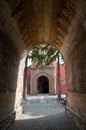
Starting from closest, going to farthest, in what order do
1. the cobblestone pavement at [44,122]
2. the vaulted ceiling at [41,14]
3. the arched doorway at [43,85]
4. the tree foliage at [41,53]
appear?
the vaulted ceiling at [41,14]
the cobblestone pavement at [44,122]
the tree foliage at [41,53]
the arched doorway at [43,85]

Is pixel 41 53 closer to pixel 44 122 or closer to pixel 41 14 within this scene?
pixel 44 122

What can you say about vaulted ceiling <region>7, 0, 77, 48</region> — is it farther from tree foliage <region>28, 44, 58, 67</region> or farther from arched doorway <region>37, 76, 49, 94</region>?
arched doorway <region>37, 76, 49, 94</region>

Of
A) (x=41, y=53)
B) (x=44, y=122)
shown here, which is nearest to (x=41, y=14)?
(x=44, y=122)

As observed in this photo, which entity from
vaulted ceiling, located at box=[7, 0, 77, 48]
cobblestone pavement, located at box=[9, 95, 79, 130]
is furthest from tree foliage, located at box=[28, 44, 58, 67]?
vaulted ceiling, located at box=[7, 0, 77, 48]

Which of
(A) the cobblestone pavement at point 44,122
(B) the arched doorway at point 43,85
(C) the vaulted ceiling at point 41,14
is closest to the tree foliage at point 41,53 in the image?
(A) the cobblestone pavement at point 44,122

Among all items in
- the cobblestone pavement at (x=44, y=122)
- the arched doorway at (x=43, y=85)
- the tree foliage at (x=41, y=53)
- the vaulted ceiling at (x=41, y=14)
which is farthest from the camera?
the arched doorway at (x=43, y=85)

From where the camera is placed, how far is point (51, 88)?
85.4 ft

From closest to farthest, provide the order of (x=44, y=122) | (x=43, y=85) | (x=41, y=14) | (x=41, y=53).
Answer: (x=41, y=14) → (x=44, y=122) → (x=41, y=53) → (x=43, y=85)

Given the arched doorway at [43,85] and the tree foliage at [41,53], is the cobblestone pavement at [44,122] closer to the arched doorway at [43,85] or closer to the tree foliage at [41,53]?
the tree foliage at [41,53]

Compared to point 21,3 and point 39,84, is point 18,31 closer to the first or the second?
point 21,3

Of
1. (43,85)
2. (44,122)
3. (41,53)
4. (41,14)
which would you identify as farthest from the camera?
(43,85)

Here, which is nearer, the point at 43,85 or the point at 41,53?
the point at 41,53

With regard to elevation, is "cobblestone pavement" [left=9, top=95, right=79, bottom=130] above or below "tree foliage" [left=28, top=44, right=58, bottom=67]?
below

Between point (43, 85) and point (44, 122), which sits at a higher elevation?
point (43, 85)
